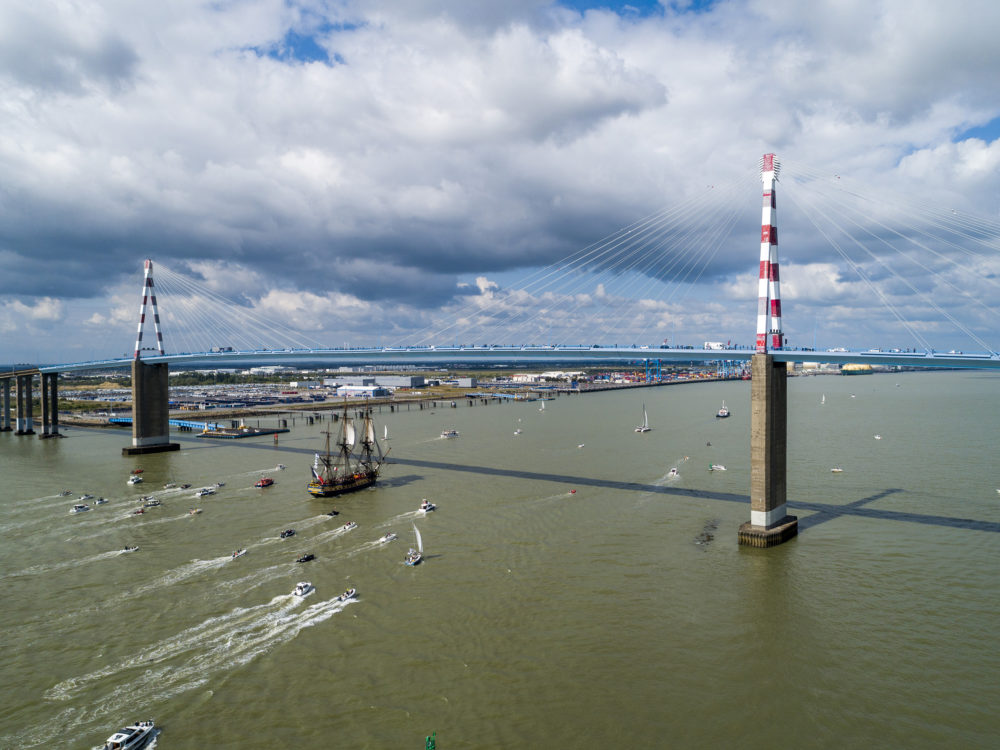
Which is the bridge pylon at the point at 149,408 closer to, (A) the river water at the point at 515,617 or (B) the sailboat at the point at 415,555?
(A) the river water at the point at 515,617

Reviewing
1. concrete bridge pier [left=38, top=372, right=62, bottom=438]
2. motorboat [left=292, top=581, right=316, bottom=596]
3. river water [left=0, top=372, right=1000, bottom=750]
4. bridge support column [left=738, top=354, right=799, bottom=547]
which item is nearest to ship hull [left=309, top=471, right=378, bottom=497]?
river water [left=0, top=372, right=1000, bottom=750]

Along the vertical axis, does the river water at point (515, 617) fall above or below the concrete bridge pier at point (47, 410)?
below

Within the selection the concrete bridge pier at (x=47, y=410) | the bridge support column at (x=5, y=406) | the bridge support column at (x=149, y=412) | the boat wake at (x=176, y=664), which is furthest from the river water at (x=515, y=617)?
the bridge support column at (x=5, y=406)

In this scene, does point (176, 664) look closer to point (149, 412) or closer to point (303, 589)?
point (303, 589)

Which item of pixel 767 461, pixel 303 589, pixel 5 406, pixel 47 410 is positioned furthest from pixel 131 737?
pixel 5 406

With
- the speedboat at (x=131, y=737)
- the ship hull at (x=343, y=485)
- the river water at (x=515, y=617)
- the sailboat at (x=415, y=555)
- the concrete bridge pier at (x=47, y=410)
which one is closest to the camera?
the speedboat at (x=131, y=737)
